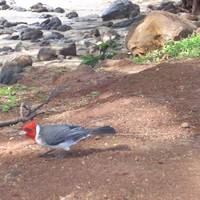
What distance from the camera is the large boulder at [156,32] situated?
1084 cm

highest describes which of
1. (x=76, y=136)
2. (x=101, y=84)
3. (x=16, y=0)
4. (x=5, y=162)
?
(x=76, y=136)

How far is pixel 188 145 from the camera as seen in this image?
513 cm

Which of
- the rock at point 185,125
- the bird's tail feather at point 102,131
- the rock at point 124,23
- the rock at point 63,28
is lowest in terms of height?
the rock at point 63,28

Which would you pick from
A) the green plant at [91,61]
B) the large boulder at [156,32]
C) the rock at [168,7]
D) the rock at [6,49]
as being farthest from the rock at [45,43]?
the rock at [168,7]

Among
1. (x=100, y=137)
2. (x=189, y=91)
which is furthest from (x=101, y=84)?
(x=100, y=137)

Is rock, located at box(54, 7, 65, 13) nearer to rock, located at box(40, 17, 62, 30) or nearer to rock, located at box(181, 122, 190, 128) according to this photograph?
rock, located at box(40, 17, 62, 30)

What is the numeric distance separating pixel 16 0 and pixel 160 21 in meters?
15.7

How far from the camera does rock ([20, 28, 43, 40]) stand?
1647cm

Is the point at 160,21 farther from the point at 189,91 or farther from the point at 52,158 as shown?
the point at 52,158

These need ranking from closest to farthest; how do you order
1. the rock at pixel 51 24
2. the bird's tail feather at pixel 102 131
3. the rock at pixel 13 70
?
1. the bird's tail feather at pixel 102 131
2. the rock at pixel 13 70
3. the rock at pixel 51 24

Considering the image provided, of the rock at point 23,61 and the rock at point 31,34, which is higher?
the rock at point 23,61

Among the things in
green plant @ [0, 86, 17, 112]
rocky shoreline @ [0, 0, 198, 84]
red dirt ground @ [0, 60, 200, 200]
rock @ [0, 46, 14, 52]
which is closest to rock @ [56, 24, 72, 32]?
rocky shoreline @ [0, 0, 198, 84]

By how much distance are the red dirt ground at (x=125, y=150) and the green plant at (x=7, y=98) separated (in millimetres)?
213

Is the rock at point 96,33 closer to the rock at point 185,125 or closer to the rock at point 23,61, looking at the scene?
the rock at point 23,61
